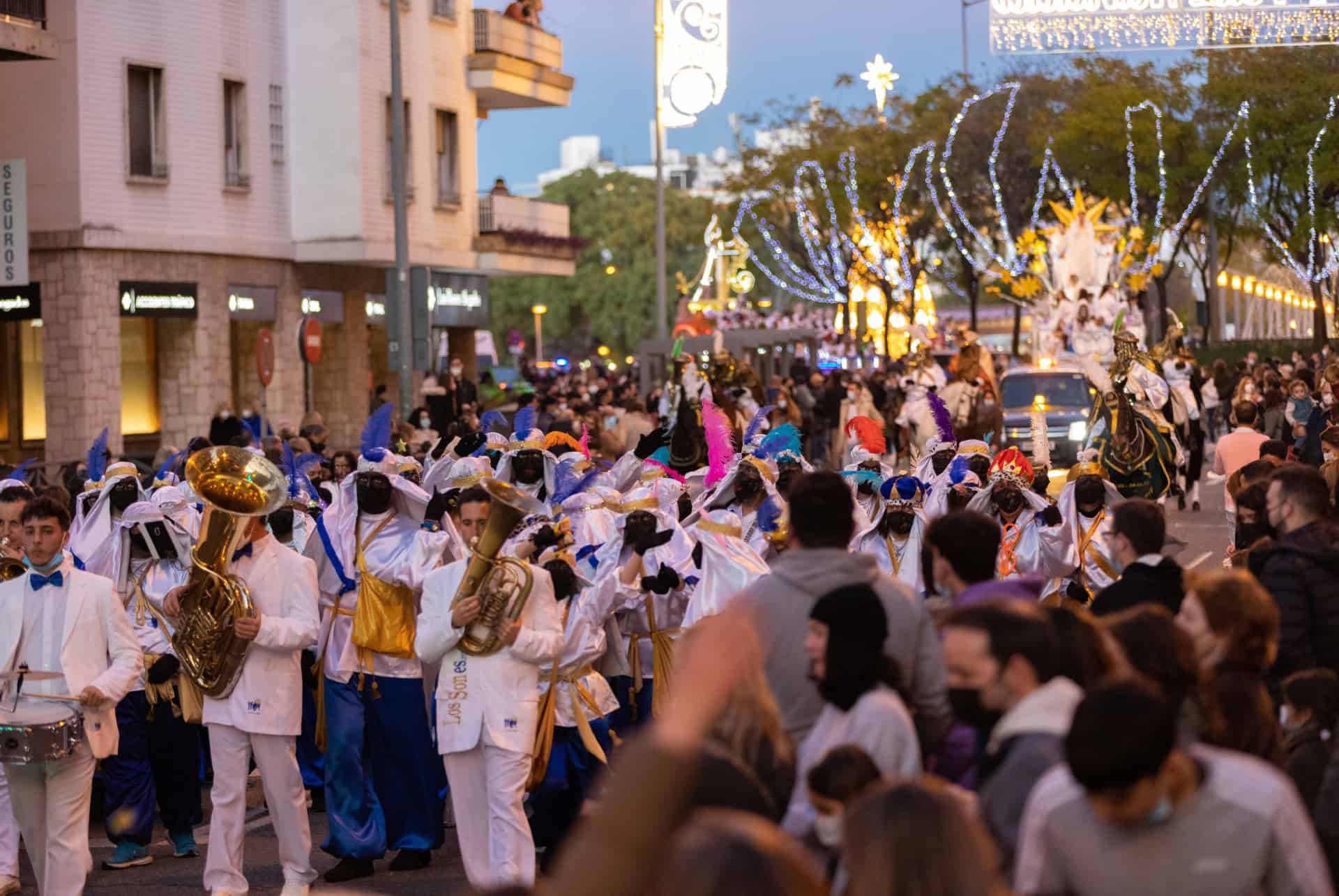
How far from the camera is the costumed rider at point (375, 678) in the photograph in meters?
9.74

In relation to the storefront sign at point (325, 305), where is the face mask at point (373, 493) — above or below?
below

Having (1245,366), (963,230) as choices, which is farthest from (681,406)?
(963,230)

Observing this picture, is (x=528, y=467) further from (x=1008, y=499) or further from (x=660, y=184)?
(x=660, y=184)

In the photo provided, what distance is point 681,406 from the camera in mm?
16844

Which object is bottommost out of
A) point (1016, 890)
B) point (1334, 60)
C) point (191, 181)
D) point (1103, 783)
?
point (1016, 890)

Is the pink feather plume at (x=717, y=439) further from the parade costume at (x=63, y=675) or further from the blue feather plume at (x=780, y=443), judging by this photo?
the parade costume at (x=63, y=675)

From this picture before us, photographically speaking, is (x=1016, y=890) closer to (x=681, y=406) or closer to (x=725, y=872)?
(x=725, y=872)

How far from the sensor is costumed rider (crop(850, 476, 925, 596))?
10.5 meters

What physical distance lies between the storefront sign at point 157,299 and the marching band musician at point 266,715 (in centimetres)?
2230

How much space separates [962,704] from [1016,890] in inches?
25.8

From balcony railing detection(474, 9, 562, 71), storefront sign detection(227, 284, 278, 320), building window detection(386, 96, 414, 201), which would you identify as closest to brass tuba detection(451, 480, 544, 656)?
storefront sign detection(227, 284, 278, 320)

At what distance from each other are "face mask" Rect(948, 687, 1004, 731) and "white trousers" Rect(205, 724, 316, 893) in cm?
480

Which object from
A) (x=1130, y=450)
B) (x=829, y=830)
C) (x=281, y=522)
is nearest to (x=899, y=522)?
(x=281, y=522)

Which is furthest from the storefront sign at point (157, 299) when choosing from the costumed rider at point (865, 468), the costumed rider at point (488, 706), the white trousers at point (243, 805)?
the costumed rider at point (488, 706)
